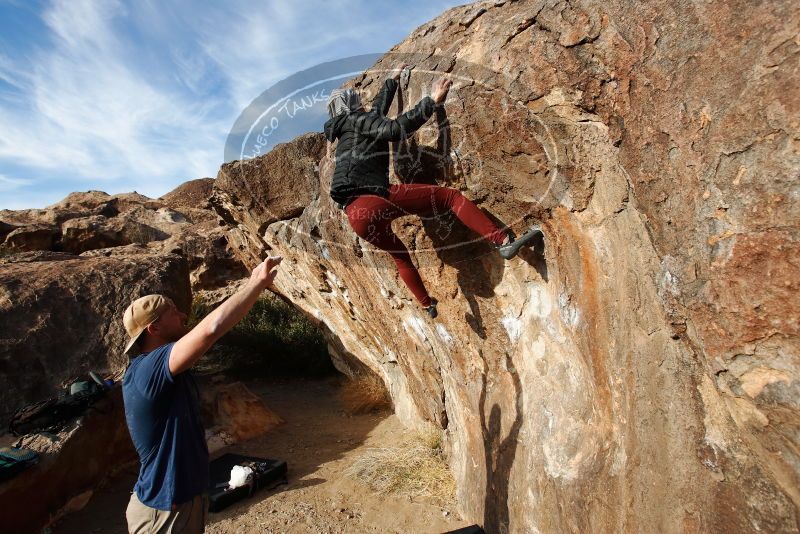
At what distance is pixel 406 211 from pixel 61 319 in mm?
4400

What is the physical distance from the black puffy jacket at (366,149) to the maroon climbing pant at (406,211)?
8 centimetres

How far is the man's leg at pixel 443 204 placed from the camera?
296cm

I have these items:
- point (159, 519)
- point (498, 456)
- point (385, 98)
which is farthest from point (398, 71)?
point (159, 519)

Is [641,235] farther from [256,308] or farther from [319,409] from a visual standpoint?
[256,308]

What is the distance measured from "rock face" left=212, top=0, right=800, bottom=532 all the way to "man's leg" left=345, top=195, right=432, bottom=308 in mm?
195

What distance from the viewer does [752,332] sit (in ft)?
5.34

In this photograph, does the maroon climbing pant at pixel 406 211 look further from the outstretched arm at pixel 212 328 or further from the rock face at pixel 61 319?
the rock face at pixel 61 319

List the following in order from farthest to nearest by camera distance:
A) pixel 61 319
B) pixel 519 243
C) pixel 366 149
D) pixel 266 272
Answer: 1. pixel 61 319
2. pixel 366 149
3. pixel 519 243
4. pixel 266 272

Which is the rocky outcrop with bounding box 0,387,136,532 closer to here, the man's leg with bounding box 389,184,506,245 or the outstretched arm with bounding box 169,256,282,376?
the outstretched arm with bounding box 169,256,282,376

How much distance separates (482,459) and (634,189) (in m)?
2.29

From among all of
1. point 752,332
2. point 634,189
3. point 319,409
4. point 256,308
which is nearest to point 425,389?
point 319,409

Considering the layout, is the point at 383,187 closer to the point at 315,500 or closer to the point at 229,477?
the point at 315,500

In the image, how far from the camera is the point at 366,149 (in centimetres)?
333

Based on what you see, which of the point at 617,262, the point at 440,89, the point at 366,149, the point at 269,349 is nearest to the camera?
the point at 617,262
